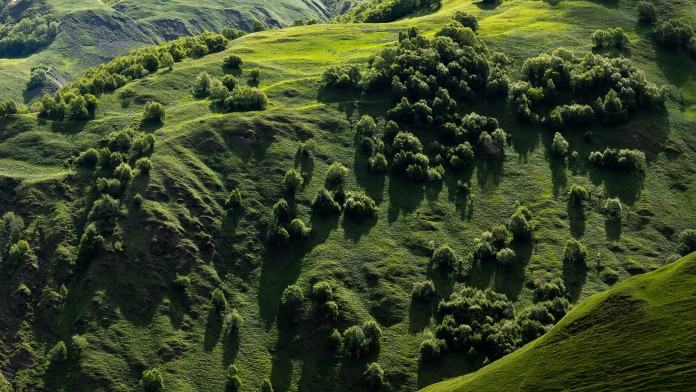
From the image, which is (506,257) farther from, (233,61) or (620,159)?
(233,61)

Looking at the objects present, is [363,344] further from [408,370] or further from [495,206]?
[495,206]

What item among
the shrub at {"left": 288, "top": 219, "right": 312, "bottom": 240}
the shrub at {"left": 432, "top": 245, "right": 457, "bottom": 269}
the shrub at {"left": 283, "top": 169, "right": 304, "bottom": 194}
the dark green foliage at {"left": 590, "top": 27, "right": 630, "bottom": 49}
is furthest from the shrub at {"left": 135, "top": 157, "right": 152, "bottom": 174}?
the dark green foliage at {"left": 590, "top": 27, "right": 630, "bottom": 49}

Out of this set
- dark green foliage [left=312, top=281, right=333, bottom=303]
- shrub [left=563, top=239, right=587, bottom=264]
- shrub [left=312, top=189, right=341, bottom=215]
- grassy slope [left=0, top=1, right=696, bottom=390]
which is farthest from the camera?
shrub [left=312, top=189, right=341, bottom=215]

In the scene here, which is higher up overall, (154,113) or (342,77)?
(342,77)

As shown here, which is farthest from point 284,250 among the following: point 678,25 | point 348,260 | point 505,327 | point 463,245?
point 678,25

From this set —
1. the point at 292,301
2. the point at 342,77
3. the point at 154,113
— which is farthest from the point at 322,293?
the point at 342,77

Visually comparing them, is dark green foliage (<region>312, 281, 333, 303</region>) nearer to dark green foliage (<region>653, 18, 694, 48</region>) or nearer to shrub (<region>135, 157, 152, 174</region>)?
shrub (<region>135, 157, 152, 174</region>)
